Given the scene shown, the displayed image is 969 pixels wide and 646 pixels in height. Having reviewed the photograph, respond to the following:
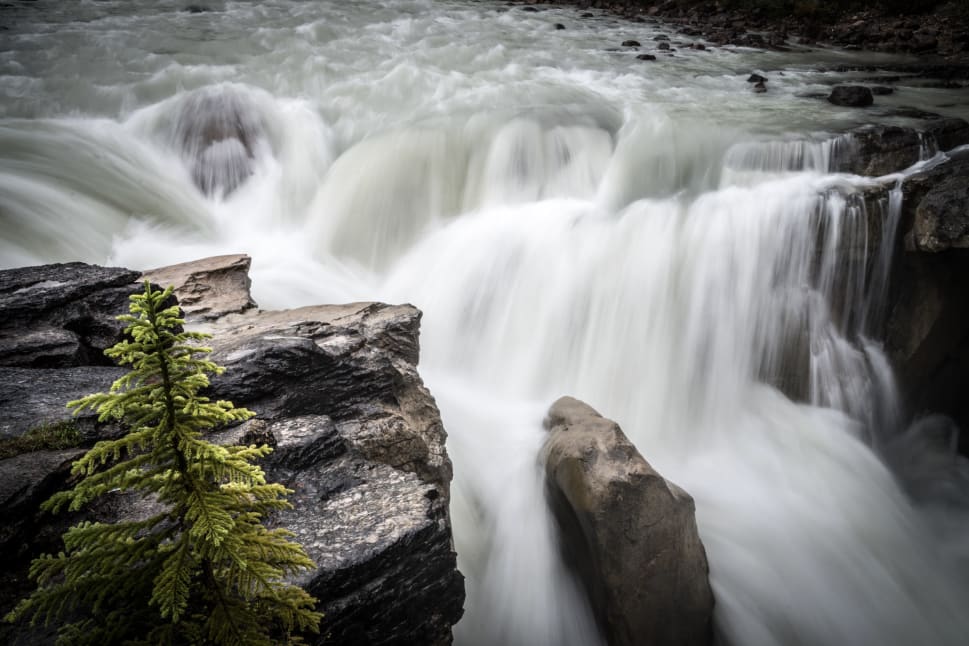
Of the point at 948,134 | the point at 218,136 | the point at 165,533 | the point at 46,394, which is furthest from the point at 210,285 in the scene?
the point at 948,134

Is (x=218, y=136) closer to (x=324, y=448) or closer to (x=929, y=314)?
(x=324, y=448)

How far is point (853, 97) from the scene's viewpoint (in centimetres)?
925

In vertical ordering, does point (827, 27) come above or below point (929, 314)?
above

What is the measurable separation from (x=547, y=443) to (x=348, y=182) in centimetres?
579

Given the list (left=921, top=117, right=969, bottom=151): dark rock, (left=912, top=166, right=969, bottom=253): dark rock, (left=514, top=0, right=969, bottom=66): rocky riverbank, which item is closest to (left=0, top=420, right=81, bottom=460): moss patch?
(left=912, top=166, right=969, bottom=253): dark rock

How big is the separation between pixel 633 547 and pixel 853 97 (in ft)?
28.8

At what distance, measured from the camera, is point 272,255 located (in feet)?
26.5

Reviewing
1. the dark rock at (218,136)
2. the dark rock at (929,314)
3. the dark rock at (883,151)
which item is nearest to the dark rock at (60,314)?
the dark rock at (218,136)

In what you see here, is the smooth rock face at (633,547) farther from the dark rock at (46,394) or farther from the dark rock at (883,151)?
the dark rock at (883,151)

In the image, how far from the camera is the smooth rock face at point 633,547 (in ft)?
13.0

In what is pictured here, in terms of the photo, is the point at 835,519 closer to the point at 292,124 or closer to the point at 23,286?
the point at 23,286

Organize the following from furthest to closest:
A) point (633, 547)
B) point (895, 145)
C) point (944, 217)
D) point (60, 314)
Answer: point (895, 145) → point (944, 217) → point (633, 547) → point (60, 314)

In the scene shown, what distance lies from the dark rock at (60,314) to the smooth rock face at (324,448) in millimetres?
14

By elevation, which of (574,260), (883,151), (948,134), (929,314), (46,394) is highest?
(948,134)
